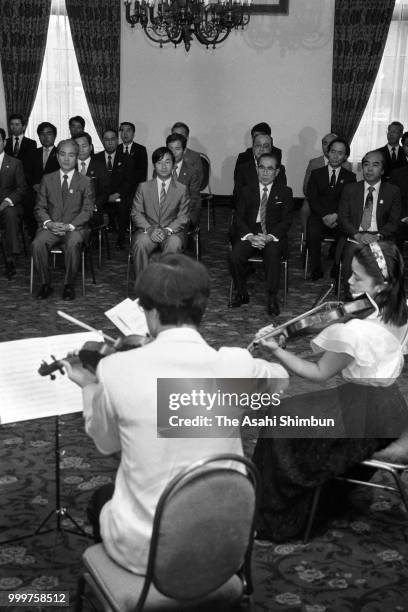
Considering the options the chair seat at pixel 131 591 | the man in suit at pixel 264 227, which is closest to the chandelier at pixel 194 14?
the man in suit at pixel 264 227

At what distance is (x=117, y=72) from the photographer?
11266 mm

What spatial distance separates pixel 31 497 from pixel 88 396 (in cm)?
158

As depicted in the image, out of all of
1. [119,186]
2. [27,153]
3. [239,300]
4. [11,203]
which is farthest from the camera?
[27,153]

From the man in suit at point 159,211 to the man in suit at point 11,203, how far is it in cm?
128

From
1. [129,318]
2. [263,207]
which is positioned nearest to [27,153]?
[263,207]

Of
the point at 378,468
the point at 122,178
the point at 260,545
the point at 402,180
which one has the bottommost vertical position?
the point at 260,545

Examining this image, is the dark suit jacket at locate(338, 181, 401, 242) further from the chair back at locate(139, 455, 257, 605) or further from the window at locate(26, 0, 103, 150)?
the window at locate(26, 0, 103, 150)

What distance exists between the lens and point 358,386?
3059mm

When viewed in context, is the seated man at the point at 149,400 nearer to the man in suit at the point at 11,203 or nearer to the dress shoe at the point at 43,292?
the dress shoe at the point at 43,292

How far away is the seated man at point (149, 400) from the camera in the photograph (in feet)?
6.55

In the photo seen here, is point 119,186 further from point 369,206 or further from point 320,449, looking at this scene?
point 320,449

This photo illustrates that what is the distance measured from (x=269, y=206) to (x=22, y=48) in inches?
235

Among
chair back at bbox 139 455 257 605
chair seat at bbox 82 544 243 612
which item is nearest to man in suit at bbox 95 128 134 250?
chair seat at bbox 82 544 243 612

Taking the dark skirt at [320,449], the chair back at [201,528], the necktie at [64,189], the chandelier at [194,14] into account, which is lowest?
the dark skirt at [320,449]
